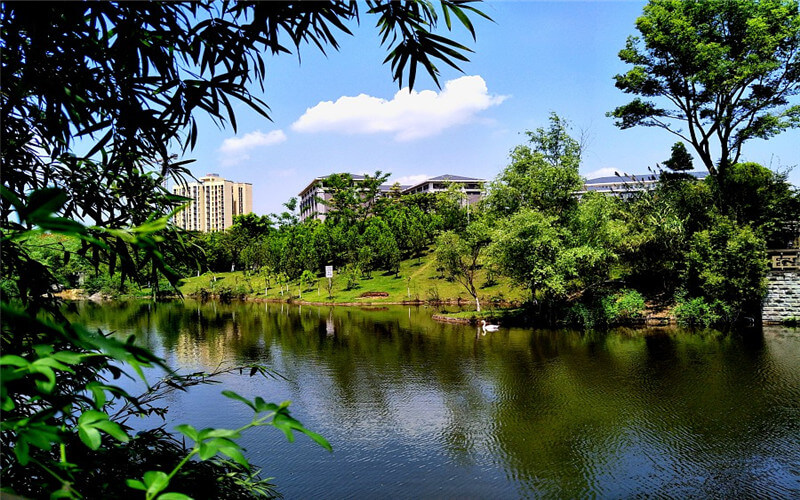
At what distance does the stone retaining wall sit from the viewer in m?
16.4

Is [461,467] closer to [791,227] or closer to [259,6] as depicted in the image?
[259,6]

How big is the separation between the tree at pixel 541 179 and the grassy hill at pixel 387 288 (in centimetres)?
620

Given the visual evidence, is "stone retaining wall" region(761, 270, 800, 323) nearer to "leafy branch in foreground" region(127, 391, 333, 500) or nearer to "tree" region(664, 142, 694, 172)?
"tree" region(664, 142, 694, 172)

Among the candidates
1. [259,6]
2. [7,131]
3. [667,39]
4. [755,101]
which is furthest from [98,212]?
[755,101]

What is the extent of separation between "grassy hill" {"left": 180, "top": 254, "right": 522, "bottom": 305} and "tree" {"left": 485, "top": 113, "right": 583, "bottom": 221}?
620cm

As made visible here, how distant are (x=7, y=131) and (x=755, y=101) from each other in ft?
73.6

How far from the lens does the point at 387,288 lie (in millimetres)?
31219

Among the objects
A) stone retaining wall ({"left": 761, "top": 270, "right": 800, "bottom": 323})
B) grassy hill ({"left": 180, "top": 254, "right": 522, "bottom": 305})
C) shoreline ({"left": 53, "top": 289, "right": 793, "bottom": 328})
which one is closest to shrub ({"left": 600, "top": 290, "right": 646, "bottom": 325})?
shoreline ({"left": 53, "top": 289, "right": 793, "bottom": 328})

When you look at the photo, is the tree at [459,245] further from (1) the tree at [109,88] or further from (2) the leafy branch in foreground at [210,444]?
(2) the leafy branch in foreground at [210,444]

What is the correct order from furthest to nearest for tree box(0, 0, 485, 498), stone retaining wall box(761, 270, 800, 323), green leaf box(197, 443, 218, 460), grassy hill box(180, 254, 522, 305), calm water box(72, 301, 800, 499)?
grassy hill box(180, 254, 522, 305) < stone retaining wall box(761, 270, 800, 323) < calm water box(72, 301, 800, 499) < tree box(0, 0, 485, 498) < green leaf box(197, 443, 218, 460)

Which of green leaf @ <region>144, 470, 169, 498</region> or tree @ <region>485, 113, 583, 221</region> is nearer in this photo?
green leaf @ <region>144, 470, 169, 498</region>

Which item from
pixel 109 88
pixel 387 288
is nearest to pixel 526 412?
pixel 109 88

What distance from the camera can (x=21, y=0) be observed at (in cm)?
200

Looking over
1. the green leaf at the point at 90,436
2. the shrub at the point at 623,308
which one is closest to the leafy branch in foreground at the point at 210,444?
the green leaf at the point at 90,436
